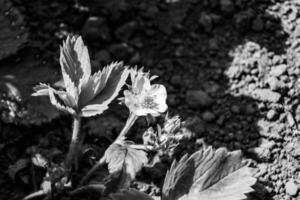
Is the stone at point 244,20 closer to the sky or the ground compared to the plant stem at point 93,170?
closer to the sky

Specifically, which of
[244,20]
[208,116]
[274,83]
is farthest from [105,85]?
[244,20]

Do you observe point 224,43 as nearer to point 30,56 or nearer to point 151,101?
point 151,101

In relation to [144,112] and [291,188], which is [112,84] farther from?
[291,188]

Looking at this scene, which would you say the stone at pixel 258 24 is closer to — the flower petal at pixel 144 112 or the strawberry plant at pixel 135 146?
the strawberry plant at pixel 135 146

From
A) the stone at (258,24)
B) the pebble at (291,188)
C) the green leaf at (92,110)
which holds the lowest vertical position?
the pebble at (291,188)

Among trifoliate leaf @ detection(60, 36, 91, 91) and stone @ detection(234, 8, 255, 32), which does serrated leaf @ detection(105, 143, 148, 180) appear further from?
stone @ detection(234, 8, 255, 32)

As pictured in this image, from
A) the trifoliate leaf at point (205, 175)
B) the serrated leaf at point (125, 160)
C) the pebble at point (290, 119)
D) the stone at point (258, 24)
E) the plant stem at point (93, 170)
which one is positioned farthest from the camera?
the stone at point (258, 24)

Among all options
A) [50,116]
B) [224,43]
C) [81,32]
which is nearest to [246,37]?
[224,43]

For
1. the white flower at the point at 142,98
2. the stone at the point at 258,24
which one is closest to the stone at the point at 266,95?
the stone at the point at 258,24
